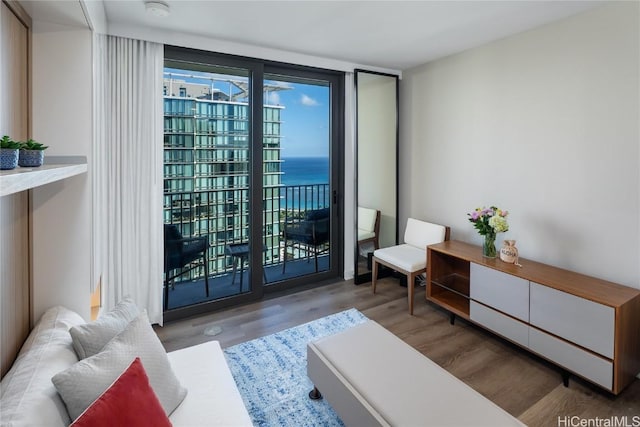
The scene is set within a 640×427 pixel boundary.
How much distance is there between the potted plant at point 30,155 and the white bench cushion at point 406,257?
2.87 meters

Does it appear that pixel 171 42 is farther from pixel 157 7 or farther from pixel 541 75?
pixel 541 75

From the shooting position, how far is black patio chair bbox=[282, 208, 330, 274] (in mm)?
4012

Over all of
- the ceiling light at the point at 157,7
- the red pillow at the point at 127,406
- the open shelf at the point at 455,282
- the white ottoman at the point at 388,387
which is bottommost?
the white ottoman at the point at 388,387

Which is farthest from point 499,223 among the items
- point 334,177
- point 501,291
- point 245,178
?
point 245,178

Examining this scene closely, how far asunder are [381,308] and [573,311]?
161 cm

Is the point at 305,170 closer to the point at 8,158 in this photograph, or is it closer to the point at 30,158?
the point at 30,158

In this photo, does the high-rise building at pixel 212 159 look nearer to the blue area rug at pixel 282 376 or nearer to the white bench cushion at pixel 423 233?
the blue area rug at pixel 282 376

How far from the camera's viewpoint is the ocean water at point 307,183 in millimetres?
3824

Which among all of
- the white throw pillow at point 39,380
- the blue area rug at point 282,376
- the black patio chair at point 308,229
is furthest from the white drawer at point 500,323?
the white throw pillow at point 39,380

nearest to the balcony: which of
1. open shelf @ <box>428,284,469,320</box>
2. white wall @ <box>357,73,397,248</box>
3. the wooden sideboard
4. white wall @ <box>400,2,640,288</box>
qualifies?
white wall @ <box>357,73,397,248</box>

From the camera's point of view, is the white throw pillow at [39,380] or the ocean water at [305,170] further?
the ocean water at [305,170]

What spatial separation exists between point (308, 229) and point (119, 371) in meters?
2.91

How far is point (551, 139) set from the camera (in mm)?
2660

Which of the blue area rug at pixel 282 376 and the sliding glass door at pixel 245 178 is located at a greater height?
the sliding glass door at pixel 245 178
